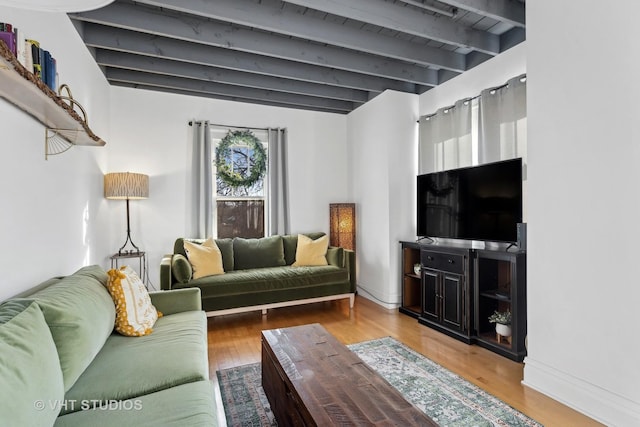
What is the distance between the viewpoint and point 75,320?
1.44 meters

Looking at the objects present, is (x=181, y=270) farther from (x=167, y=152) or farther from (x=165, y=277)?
(x=167, y=152)

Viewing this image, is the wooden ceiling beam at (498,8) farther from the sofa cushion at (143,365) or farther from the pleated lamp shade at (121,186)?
the pleated lamp shade at (121,186)

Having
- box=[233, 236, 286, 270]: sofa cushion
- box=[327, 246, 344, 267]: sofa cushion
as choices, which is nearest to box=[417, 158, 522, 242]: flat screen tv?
box=[327, 246, 344, 267]: sofa cushion

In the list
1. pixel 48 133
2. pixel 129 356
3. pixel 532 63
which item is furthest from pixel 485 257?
pixel 48 133

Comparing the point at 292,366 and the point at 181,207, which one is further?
the point at 181,207

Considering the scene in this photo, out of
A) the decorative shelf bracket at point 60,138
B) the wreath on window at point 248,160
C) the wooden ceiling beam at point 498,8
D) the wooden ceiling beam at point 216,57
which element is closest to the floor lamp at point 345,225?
the wreath on window at point 248,160

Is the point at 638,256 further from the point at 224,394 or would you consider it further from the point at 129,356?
the point at 129,356

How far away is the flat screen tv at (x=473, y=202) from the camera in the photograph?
2787 millimetres

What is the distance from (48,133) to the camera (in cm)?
213

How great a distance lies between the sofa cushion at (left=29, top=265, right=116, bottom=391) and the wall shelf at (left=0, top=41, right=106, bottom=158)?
3.10ft

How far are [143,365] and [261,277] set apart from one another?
80.3 inches

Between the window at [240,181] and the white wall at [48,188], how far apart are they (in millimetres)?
1419

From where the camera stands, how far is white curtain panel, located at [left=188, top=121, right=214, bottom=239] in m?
4.26

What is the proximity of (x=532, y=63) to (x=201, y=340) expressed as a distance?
2.84m
